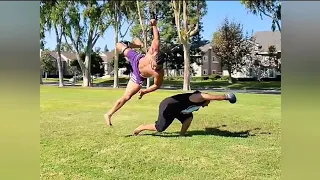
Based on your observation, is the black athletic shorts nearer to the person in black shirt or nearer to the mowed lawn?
the person in black shirt

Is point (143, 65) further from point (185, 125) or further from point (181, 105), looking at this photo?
point (185, 125)

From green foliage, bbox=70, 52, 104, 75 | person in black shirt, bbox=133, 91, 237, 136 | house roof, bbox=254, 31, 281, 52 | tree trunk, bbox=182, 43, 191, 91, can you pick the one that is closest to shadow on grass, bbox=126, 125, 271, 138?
person in black shirt, bbox=133, 91, 237, 136

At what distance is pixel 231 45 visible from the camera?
523 inches

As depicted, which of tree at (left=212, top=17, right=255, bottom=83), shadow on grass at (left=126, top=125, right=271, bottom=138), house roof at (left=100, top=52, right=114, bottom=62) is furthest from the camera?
house roof at (left=100, top=52, right=114, bottom=62)

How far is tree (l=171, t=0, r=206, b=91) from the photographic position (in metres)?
8.43

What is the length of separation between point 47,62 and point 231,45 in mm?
6186

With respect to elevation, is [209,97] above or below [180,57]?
below

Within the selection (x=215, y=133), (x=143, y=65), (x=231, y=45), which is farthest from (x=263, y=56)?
(x=143, y=65)
